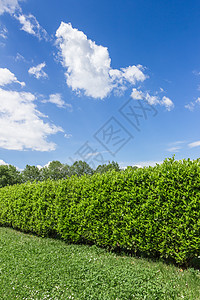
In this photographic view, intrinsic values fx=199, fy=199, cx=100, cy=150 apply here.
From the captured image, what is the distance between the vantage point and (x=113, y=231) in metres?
6.07

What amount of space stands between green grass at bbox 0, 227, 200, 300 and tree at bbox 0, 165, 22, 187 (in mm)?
35050

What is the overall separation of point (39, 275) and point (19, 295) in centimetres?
67

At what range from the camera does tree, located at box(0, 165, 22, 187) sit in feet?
122

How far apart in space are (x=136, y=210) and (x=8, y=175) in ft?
125

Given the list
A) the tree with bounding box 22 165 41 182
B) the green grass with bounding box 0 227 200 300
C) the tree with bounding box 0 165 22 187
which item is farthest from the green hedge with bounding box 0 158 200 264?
the tree with bounding box 22 165 41 182

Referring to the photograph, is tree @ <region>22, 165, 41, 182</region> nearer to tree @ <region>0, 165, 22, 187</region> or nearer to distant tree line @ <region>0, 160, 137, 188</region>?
distant tree line @ <region>0, 160, 137, 188</region>

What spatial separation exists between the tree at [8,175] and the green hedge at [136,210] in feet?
108

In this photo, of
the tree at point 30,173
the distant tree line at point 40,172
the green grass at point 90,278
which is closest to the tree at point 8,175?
the distant tree line at point 40,172

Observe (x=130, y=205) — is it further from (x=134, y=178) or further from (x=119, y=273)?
(x=119, y=273)

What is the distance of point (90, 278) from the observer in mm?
4164

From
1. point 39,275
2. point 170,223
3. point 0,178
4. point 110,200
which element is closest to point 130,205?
point 110,200

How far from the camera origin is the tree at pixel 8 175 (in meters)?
37.3

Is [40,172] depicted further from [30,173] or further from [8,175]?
[8,175]

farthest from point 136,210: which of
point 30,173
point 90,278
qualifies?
point 30,173
